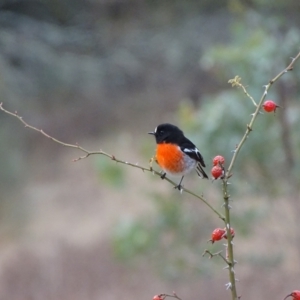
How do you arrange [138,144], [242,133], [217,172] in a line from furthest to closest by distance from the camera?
[138,144] < [242,133] < [217,172]

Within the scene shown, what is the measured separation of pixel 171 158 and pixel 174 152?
3 centimetres

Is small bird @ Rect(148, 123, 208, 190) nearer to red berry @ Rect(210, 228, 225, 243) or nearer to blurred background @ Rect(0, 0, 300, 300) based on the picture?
blurred background @ Rect(0, 0, 300, 300)

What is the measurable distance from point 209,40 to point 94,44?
81.2 inches

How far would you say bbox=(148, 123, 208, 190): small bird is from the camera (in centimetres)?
237

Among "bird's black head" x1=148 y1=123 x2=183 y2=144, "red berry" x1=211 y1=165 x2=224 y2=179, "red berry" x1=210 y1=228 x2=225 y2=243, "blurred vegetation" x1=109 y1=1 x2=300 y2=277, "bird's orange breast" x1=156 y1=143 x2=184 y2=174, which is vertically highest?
"blurred vegetation" x1=109 y1=1 x2=300 y2=277

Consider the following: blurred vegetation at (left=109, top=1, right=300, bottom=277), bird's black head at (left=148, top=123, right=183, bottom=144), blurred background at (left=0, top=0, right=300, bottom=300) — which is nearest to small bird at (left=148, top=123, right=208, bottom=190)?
bird's black head at (left=148, top=123, right=183, bottom=144)

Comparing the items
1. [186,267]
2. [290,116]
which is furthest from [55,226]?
[290,116]

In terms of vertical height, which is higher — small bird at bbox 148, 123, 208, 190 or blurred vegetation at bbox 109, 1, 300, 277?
blurred vegetation at bbox 109, 1, 300, 277

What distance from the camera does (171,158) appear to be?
2.40 metres

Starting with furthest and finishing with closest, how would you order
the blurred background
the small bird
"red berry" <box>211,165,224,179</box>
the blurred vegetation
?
the blurred background < the blurred vegetation < the small bird < "red berry" <box>211,165,224,179</box>

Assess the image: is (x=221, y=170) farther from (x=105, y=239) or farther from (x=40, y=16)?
(x=40, y=16)

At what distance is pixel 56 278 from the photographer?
8.00 meters

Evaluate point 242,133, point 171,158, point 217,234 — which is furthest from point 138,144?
point 217,234

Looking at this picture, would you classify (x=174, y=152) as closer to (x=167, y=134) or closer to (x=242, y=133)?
(x=167, y=134)
